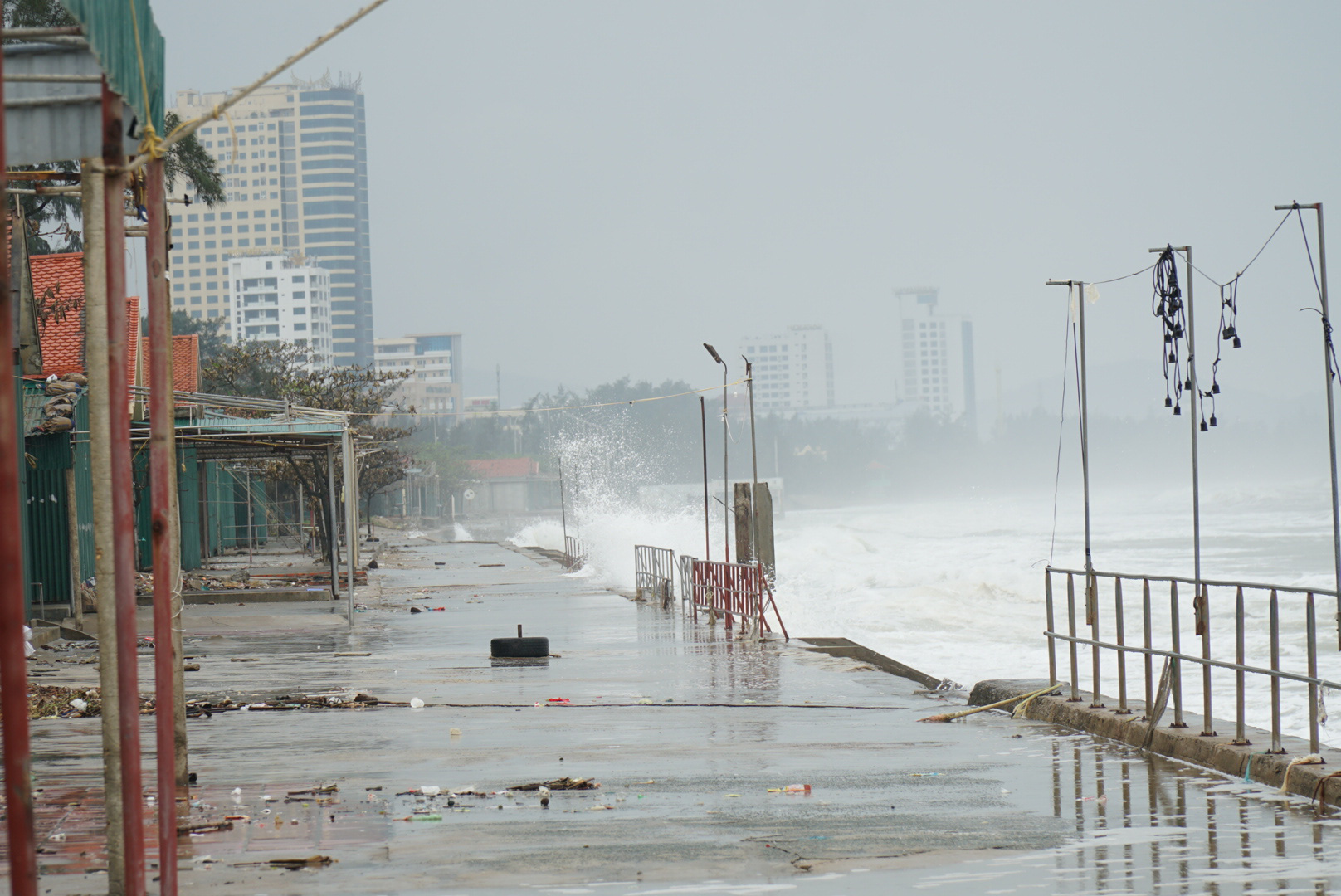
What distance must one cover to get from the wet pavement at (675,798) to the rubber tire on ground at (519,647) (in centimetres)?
120

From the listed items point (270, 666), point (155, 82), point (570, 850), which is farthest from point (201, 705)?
point (155, 82)

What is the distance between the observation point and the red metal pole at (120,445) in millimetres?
4949

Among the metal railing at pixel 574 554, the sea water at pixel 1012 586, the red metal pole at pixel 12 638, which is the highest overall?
the red metal pole at pixel 12 638

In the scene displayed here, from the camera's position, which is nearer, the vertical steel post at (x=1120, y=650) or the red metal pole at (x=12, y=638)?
the red metal pole at (x=12, y=638)

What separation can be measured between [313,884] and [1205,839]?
4373 millimetres

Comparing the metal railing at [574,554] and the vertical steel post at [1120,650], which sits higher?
the vertical steel post at [1120,650]

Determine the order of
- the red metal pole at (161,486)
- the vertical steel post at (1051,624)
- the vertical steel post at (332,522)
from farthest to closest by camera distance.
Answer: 1. the vertical steel post at (332,522)
2. the vertical steel post at (1051,624)
3. the red metal pole at (161,486)

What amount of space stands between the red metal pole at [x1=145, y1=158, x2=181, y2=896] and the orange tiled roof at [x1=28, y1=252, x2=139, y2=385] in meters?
23.1

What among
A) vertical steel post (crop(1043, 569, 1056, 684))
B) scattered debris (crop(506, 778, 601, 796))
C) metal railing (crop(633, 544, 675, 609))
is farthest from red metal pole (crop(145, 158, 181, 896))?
metal railing (crop(633, 544, 675, 609))

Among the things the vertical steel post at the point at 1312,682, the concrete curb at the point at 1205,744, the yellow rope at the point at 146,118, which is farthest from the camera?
the concrete curb at the point at 1205,744

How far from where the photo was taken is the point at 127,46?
209 inches

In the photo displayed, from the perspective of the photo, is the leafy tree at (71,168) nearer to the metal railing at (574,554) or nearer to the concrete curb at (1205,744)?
the metal railing at (574,554)

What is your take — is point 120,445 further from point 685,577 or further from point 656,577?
point 656,577

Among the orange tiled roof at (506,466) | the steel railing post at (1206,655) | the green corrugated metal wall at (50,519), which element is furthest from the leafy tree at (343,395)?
the orange tiled roof at (506,466)
